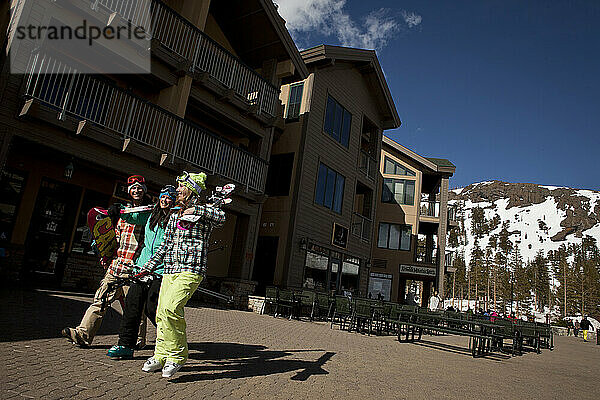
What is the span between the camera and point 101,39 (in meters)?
9.66

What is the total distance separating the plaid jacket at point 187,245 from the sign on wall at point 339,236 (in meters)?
14.8

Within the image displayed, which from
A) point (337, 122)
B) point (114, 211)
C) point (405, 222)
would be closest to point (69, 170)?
point (114, 211)

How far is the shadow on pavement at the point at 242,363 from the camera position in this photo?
14.3 ft

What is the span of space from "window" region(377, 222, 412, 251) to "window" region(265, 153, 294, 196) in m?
13.9

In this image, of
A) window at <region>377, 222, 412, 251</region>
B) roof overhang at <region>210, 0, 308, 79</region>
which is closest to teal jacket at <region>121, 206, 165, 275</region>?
roof overhang at <region>210, 0, 308, 79</region>

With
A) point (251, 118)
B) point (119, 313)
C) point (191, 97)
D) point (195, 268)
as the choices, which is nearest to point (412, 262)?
point (251, 118)

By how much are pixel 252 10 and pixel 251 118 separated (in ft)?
12.5

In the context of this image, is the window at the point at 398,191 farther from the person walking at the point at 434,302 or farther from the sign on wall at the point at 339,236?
the sign on wall at the point at 339,236

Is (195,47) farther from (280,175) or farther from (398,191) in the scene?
(398,191)

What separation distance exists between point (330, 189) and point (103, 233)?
14.7 metres

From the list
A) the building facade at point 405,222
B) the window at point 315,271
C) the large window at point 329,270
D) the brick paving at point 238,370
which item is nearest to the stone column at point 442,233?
the building facade at point 405,222

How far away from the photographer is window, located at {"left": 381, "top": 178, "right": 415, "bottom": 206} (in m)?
29.7

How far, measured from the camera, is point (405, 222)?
29.2 meters

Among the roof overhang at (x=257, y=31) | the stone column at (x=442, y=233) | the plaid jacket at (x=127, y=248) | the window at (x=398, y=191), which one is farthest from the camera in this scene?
the window at (x=398, y=191)
